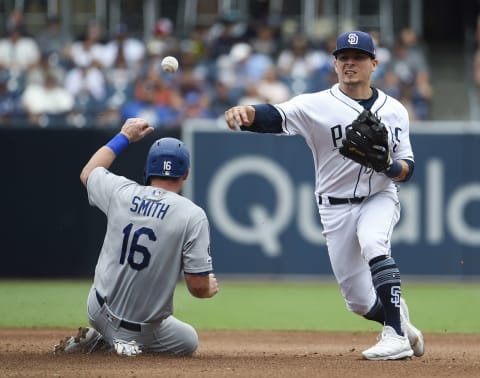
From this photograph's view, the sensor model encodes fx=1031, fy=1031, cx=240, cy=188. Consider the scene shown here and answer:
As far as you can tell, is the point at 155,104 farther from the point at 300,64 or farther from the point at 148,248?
the point at 148,248

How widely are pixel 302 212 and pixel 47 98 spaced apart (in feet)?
14.2

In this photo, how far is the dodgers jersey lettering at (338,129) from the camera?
6.57 metres

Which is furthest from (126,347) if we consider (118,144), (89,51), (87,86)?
(89,51)

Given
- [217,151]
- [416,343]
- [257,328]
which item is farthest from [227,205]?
[416,343]

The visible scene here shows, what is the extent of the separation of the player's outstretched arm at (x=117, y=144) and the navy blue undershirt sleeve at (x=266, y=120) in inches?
25.8

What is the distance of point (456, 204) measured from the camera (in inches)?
516

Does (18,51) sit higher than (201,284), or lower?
higher

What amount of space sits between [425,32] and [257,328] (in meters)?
11.8

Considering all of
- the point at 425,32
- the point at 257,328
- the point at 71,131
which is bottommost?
the point at 257,328

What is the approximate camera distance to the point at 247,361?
6.23 m

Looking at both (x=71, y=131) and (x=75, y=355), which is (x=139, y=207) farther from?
(x=71, y=131)

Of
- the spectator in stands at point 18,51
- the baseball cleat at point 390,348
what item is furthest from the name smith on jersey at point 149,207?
the spectator in stands at point 18,51

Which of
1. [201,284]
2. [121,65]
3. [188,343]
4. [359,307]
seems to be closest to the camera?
[201,284]

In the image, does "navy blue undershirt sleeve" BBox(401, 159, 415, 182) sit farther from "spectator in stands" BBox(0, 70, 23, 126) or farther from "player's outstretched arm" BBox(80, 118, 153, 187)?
"spectator in stands" BBox(0, 70, 23, 126)
